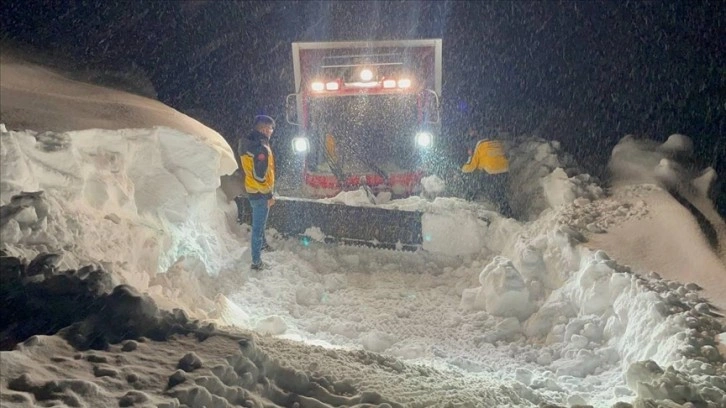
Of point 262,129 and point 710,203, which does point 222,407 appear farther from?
point 710,203

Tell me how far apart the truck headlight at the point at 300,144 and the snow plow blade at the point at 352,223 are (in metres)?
1.01

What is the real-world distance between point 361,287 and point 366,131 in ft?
8.93

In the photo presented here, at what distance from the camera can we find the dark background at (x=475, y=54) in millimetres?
11758

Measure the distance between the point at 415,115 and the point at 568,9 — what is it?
325 inches

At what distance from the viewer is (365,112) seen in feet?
28.0

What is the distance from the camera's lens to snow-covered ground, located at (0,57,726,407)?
2990 mm

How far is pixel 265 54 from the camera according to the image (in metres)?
14.2

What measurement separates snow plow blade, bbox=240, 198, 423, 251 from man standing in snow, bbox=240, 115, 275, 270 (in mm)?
496

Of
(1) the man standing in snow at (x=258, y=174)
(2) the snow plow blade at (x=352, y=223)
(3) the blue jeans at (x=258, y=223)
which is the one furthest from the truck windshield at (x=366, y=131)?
(3) the blue jeans at (x=258, y=223)

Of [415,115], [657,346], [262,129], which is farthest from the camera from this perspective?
→ [415,115]

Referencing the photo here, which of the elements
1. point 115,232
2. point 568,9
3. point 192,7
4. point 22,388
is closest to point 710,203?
point 115,232

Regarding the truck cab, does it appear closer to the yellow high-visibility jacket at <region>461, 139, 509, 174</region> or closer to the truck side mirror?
the truck side mirror

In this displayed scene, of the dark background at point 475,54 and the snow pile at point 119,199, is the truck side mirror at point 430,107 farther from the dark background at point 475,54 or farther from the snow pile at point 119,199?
the dark background at point 475,54

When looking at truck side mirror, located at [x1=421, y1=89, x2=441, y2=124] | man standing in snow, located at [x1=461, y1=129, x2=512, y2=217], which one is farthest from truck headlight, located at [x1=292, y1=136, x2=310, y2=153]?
man standing in snow, located at [x1=461, y1=129, x2=512, y2=217]
